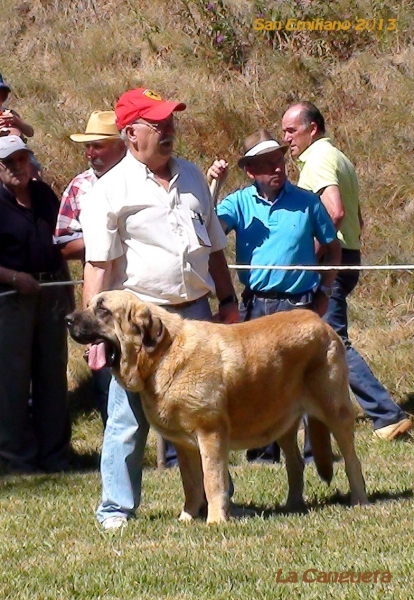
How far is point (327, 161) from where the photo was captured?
26.9ft

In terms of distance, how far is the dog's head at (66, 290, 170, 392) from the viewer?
17.8ft

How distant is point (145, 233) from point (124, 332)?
0.54 meters

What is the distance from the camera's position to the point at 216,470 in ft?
18.5

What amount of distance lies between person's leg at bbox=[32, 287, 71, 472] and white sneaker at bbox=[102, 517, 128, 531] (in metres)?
2.46

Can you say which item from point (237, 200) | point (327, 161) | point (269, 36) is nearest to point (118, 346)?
point (237, 200)

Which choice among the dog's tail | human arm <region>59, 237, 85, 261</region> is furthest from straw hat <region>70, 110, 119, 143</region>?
the dog's tail

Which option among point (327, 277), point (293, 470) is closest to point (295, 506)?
point (293, 470)

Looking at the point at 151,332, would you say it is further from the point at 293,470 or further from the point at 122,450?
the point at 293,470

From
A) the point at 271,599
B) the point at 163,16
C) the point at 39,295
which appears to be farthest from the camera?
the point at 163,16

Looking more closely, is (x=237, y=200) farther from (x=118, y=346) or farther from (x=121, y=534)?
(x=121, y=534)

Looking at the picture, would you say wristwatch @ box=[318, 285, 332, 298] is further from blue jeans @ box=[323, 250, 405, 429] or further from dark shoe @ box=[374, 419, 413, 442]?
dark shoe @ box=[374, 419, 413, 442]

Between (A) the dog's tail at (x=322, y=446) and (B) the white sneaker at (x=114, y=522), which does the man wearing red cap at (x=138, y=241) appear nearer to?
(B) the white sneaker at (x=114, y=522)

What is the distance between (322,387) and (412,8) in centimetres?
952

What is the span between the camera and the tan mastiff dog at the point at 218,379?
18.0ft
